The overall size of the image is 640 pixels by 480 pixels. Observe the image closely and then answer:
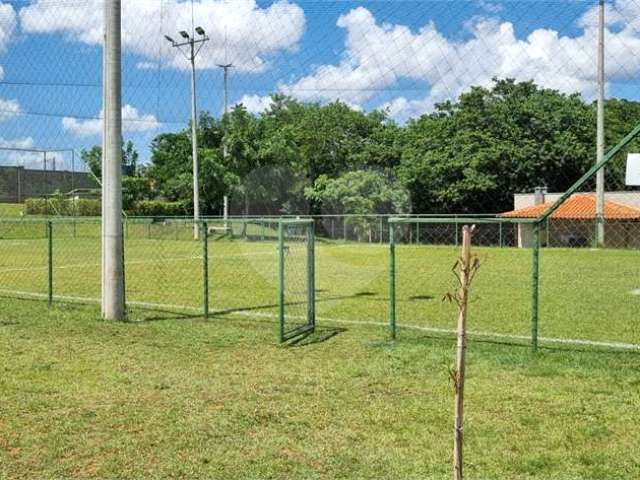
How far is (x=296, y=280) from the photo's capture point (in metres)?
12.5

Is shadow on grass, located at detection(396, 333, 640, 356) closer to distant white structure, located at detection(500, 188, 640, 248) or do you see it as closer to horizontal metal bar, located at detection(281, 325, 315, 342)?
horizontal metal bar, located at detection(281, 325, 315, 342)

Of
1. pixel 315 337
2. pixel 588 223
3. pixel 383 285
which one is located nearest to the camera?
pixel 315 337

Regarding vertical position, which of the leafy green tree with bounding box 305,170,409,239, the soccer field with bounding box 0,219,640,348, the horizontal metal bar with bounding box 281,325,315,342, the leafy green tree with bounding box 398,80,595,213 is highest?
the leafy green tree with bounding box 398,80,595,213

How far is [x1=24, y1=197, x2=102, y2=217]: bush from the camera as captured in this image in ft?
116

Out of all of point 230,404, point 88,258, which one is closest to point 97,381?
point 230,404

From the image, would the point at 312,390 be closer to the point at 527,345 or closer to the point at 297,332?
the point at 297,332

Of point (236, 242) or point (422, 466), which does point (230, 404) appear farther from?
point (236, 242)

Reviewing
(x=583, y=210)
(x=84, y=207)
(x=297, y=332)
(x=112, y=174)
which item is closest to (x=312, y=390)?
(x=297, y=332)

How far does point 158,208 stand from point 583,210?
2516cm

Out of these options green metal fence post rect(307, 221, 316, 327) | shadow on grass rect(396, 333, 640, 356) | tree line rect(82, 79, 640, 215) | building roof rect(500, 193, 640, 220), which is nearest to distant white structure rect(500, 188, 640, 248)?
building roof rect(500, 193, 640, 220)

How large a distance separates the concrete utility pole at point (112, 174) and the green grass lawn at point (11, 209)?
88.0ft

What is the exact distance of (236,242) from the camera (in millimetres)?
31516

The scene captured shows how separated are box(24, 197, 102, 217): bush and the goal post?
85.3 feet

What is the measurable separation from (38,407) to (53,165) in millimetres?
27427
